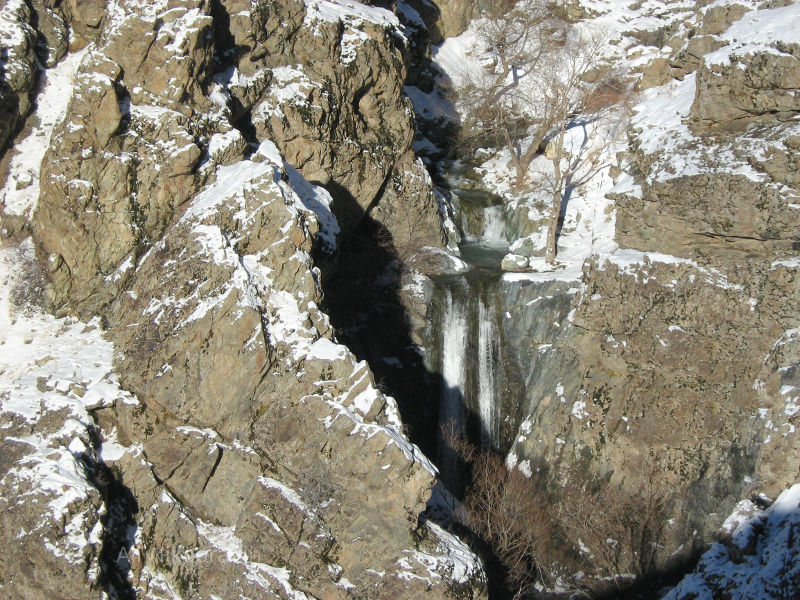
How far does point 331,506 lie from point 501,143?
2342 cm

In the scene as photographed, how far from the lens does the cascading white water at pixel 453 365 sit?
24094mm

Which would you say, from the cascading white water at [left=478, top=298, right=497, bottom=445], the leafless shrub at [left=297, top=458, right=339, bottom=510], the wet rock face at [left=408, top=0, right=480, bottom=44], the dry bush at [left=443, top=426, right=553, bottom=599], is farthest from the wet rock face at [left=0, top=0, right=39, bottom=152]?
the wet rock face at [left=408, top=0, right=480, bottom=44]

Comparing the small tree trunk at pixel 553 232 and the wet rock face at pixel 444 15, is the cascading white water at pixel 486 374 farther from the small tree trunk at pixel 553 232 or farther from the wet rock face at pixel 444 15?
the wet rock face at pixel 444 15

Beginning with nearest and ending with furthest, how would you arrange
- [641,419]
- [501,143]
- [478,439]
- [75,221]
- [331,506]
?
[331,506]
[75,221]
[641,419]
[478,439]
[501,143]

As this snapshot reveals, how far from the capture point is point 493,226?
3122cm

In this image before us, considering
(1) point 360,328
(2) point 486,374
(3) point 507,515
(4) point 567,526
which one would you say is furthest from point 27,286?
(4) point 567,526

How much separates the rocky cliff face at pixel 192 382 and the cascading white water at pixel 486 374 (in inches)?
253

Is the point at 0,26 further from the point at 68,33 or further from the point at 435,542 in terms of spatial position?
the point at 435,542

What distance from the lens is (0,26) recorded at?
68.8 ft

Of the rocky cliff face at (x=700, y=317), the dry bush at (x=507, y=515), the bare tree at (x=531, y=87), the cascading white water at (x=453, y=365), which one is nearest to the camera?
the rocky cliff face at (x=700, y=317)

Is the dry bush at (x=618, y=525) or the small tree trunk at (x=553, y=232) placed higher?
the small tree trunk at (x=553, y=232)

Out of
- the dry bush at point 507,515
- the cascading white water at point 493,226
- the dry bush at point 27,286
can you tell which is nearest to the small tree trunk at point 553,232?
the cascading white water at point 493,226

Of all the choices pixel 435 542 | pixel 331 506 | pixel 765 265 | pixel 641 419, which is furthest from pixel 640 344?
pixel 331 506

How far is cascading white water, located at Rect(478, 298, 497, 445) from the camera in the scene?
24203mm
